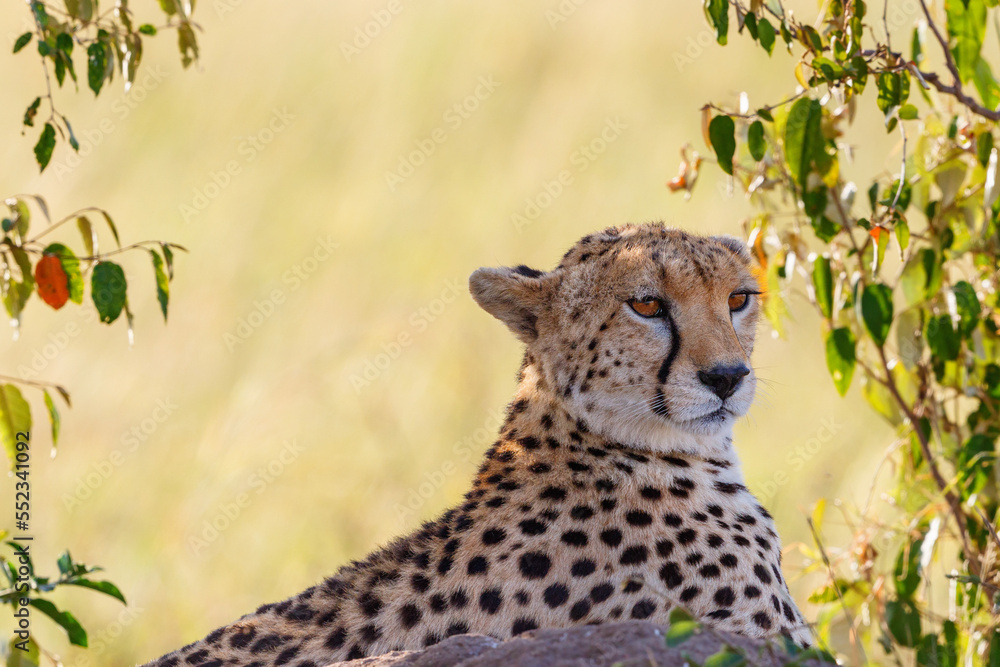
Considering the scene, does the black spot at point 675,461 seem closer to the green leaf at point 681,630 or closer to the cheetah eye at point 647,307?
the cheetah eye at point 647,307

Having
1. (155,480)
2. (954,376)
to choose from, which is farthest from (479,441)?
(954,376)

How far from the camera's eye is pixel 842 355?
3.38 metres

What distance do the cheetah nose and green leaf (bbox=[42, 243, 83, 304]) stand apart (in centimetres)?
141

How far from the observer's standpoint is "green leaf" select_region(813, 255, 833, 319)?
334 centimetres

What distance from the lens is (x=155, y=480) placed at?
5.76 m

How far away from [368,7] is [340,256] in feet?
11.7

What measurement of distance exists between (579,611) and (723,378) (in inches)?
24.0

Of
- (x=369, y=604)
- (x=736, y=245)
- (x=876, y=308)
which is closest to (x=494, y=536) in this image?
(x=369, y=604)

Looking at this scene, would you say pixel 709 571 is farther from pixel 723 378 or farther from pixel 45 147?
pixel 45 147

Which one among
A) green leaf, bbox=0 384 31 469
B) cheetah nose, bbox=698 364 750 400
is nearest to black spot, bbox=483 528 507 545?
cheetah nose, bbox=698 364 750 400

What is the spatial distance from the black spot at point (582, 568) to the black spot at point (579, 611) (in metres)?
0.06

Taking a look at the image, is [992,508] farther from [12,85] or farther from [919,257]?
[12,85]

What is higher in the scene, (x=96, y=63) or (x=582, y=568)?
(x=96, y=63)

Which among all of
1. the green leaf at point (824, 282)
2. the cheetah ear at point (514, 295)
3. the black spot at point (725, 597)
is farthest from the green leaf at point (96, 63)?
the green leaf at point (824, 282)
